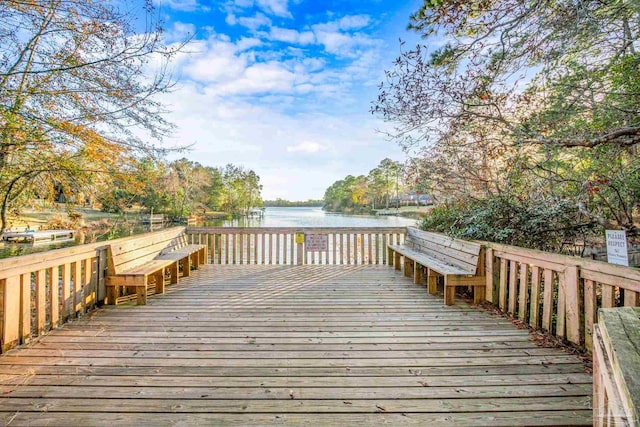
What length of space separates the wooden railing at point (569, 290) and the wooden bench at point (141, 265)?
399cm

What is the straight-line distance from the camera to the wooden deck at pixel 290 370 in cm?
157

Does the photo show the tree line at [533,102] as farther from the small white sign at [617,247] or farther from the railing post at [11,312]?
the railing post at [11,312]

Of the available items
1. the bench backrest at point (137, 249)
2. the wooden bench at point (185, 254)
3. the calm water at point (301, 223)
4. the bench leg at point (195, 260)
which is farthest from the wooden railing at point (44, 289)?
the bench leg at point (195, 260)

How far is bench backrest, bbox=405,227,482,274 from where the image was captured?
3607 mm

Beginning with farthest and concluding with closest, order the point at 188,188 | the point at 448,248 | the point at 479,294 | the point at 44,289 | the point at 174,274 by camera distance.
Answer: the point at 188,188 → the point at 174,274 → the point at 448,248 → the point at 479,294 → the point at 44,289

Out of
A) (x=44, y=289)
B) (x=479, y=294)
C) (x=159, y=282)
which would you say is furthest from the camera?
(x=159, y=282)

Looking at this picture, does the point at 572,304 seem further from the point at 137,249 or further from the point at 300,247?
the point at 137,249

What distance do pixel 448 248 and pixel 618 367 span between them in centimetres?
364

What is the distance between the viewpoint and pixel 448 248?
432 cm

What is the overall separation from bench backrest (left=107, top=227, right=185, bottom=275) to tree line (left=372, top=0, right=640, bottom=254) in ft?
12.4

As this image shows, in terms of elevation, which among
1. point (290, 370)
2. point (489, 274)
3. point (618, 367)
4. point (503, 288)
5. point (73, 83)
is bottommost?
point (290, 370)

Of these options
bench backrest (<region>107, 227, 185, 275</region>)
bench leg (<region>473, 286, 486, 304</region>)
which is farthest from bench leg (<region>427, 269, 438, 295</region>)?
bench backrest (<region>107, 227, 185, 275</region>)

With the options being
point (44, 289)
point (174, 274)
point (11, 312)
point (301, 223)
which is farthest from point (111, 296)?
point (301, 223)

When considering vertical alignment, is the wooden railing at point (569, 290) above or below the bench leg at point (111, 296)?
above
